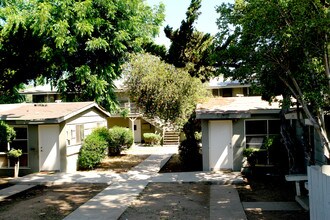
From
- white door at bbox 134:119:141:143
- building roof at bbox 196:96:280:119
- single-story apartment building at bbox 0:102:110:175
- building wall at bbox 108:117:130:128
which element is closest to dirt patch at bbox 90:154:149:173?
single-story apartment building at bbox 0:102:110:175

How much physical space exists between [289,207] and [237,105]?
8.31 m

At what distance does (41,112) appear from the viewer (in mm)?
18469

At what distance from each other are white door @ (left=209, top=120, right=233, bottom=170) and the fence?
9.00m

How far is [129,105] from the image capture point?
115 ft

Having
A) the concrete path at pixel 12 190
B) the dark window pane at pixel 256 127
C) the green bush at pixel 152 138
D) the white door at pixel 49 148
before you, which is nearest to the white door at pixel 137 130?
the green bush at pixel 152 138

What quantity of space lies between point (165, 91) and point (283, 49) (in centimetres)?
1455

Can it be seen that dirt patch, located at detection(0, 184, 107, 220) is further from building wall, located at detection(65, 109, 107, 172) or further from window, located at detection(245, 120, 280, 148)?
window, located at detection(245, 120, 280, 148)

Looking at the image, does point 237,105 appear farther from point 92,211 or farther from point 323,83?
point 92,211

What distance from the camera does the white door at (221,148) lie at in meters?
16.1

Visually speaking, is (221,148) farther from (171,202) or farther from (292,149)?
(171,202)

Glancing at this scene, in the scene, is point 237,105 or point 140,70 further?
point 140,70

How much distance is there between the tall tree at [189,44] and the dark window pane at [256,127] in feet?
13.1

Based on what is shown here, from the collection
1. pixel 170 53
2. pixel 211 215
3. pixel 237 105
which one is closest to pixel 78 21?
pixel 170 53

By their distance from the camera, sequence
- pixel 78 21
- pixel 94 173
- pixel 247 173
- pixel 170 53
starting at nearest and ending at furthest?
pixel 170 53 < pixel 247 173 < pixel 94 173 < pixel 78 21
